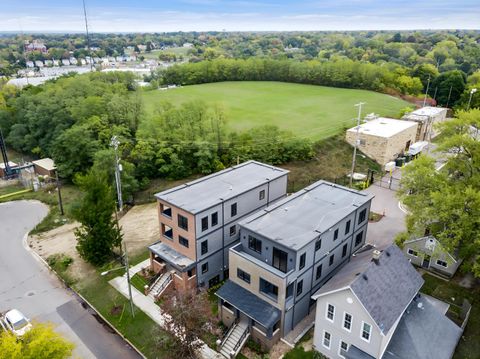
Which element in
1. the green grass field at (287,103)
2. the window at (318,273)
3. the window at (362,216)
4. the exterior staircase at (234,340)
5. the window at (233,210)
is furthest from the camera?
the green grass field at (287,103)

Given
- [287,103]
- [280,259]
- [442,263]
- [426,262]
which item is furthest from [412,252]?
[287,103]

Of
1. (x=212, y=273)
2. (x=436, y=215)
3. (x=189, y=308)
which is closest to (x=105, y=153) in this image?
(x=212, y=273)

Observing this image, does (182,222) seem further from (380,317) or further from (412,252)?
(412,252)

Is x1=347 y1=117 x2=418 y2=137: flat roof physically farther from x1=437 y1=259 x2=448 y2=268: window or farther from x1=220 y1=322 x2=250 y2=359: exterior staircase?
x1=220 y1=322 x2=250 y2=359: exterior staircase

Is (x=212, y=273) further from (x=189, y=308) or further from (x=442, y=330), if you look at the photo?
(x=442, y=330)

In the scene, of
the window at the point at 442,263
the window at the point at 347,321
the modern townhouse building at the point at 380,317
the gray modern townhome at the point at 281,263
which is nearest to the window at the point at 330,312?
the modern townhouse building at the point at 380,317

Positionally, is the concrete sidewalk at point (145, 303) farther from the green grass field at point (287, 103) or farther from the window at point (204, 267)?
the green grass field at point (287, 103)
